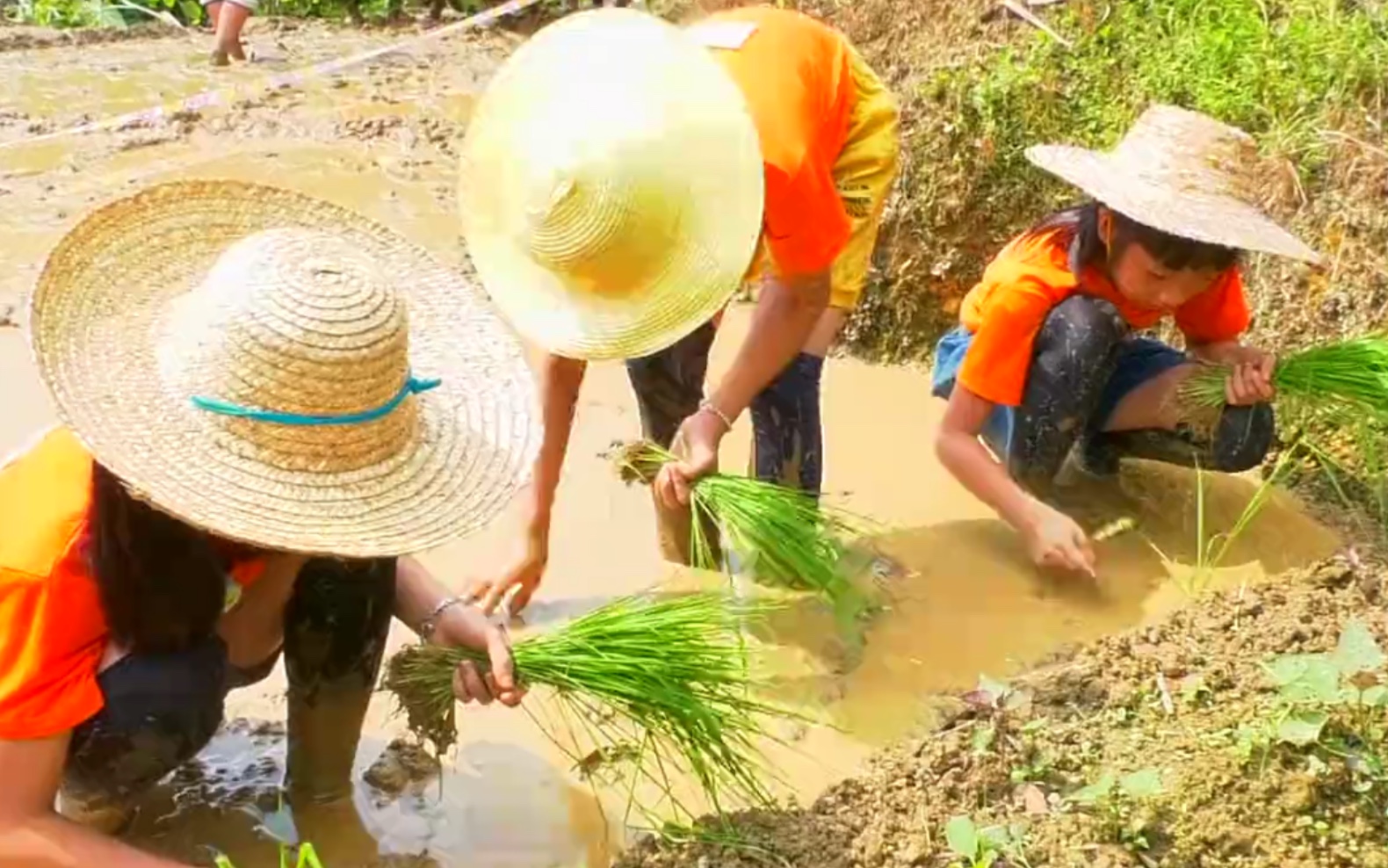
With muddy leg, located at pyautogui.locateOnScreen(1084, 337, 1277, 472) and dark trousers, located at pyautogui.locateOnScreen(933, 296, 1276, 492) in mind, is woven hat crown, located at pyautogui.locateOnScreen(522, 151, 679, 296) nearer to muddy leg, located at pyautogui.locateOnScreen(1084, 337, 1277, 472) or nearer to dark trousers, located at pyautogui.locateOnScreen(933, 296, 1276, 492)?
dark trousers, located at pyautogui.locateOnScreen(933, 296, 1276, 492)

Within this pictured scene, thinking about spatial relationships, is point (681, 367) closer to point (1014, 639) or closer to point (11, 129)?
point (1014, 639)

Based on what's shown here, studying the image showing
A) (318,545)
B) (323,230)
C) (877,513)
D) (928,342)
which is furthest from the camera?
(928,342)

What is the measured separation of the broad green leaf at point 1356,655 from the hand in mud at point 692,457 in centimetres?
113

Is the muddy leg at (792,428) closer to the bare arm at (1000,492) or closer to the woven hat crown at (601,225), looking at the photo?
the bare arm at (1000,492)

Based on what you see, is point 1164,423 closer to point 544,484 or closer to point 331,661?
point 544,484

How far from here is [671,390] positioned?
3297mm

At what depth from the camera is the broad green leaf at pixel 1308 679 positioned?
2279 mm

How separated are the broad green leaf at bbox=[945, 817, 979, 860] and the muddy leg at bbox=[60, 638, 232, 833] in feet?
3.55

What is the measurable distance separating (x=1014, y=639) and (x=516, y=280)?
1.27 m

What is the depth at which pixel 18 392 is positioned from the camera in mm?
3809

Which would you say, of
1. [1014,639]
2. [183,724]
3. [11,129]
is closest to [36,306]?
[183,724]

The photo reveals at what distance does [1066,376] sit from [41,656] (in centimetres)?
214

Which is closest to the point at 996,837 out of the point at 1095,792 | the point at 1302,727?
the point at 1095,792

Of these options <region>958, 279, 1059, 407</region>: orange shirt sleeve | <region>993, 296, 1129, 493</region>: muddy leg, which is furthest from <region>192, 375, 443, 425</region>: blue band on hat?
<region>993, 296, 1129, 493</region>: muddy leg
